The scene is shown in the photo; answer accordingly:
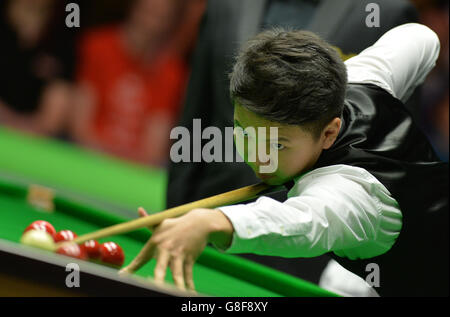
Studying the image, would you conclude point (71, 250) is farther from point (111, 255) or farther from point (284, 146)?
point (284, 146)

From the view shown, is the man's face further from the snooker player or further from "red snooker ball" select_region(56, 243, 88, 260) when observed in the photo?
"red snooker ball" select_region(56, 243, 88, 260)

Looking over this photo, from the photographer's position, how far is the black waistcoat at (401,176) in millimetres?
2338

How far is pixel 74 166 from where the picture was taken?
7.33 metres

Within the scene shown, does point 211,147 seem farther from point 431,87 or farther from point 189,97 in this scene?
point 431,87

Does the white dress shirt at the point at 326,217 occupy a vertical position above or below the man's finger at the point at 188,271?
above

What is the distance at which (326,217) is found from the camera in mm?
1997

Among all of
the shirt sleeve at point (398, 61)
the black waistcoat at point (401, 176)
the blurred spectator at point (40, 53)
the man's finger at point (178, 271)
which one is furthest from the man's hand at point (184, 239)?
the blurred spectator at point (40, 53)

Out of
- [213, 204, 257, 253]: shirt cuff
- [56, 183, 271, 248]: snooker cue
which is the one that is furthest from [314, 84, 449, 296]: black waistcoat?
[213, 204, 257, 253]: shirt cuff

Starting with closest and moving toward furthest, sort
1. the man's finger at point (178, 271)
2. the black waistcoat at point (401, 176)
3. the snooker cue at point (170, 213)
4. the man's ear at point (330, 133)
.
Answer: the man's finger at point (178, 271)
the snooker cue at point (170, 213)
the man's ear at point (330, 133)
the black waistcoat at point (401, 176)

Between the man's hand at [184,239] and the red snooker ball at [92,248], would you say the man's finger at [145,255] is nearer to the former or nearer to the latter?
the man's hand at [184,239]

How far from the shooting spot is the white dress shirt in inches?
75.0

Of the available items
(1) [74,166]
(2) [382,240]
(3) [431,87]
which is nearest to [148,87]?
(1) [74,166]

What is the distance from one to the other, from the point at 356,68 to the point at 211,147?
144cm

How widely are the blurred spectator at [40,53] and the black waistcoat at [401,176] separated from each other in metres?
5.42
